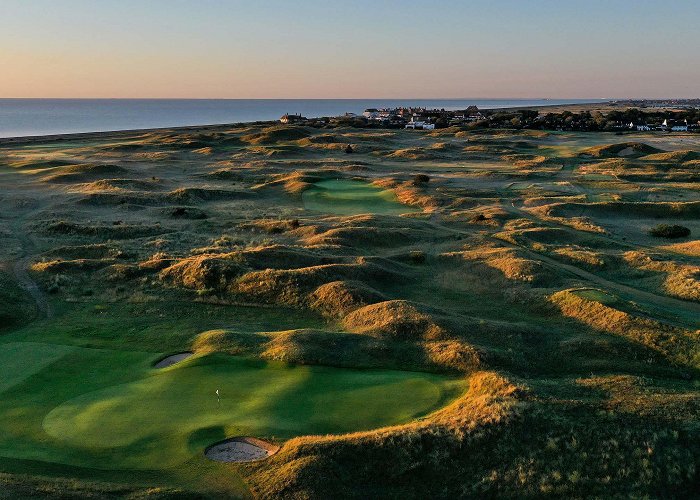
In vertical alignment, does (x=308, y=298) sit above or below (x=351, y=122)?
below

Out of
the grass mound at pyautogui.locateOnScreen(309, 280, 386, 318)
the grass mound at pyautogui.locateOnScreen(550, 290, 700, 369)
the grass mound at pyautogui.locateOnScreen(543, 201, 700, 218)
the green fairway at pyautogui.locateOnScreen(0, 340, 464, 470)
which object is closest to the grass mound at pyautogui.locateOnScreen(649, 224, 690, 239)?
the grass mound at pyautogui.locateOnScreen(543, 201, 700, 218)

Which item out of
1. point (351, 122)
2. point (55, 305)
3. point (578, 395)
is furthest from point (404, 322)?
point (351, 122)

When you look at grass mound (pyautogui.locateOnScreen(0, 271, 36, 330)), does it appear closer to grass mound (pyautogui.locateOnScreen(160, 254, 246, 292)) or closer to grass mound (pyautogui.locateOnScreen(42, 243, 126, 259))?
grass mound (pyautogui.locateOnScreen(42, 243, 126, 259))

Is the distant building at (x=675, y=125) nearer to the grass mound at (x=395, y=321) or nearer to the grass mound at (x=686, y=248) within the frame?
the grass mound at (x=686, y=248)

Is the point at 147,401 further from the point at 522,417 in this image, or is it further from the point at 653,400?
the point at 653,400

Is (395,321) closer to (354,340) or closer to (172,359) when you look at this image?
(354,340)

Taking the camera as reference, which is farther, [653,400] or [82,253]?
[82,253]
